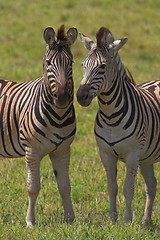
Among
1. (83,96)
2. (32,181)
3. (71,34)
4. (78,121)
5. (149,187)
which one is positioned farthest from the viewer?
(78,121)

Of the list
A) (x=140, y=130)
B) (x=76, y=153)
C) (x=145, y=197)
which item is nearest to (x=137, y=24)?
(x=76, y=153)

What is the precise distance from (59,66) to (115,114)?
0.78 m

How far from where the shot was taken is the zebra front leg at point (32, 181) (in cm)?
773

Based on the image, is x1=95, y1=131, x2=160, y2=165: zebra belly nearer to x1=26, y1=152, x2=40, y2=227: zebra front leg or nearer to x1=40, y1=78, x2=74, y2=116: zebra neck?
x1=40, y1=78, x2=74, y2=116: zebra neck

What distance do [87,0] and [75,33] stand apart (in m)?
17.7

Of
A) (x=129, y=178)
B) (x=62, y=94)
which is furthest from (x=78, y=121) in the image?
(x=62, y=94)

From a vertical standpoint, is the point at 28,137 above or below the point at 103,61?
below

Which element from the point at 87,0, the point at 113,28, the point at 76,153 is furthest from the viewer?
the point at 87,0

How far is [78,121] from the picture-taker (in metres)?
13.0

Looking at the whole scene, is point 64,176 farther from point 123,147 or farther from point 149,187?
point 149,187

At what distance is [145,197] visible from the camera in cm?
940

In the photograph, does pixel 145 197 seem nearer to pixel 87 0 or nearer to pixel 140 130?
pixel 140 130

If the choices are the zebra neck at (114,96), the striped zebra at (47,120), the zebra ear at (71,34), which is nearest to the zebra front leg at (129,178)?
the zebra neck at (114,96)

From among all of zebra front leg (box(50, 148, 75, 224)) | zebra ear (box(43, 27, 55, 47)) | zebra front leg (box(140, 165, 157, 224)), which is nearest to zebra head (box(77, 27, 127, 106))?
zebra ear (box(43, 27, 55, 47))
